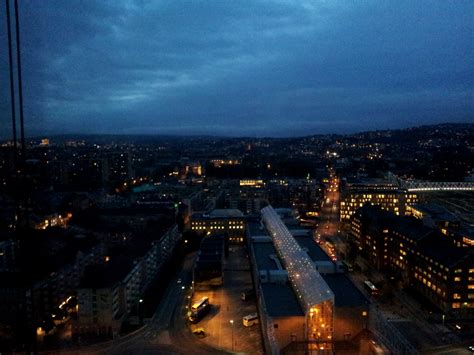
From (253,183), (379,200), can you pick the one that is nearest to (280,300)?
(379,200)

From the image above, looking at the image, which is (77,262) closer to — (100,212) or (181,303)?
(181,303)

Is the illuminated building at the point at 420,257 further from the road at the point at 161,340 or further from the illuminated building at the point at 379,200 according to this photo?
the road at the point at 161,340

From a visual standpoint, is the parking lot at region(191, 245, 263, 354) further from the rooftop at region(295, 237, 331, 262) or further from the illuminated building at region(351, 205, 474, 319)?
the illuminated building at region(351, 205, 474, 319)

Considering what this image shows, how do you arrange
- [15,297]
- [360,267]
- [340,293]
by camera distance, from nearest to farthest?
[15,297]
[340,293]
[360,267]

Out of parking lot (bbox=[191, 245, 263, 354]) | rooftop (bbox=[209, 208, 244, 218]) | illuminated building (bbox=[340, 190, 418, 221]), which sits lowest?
parking lot (bbox=[191, 245, 263, 354])

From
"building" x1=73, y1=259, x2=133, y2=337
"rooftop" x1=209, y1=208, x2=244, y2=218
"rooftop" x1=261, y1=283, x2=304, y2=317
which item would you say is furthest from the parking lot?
"rooftop" x1=209, y1=208, x2=244, y2=218

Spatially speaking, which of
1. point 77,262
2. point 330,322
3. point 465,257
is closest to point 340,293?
point 330,322
